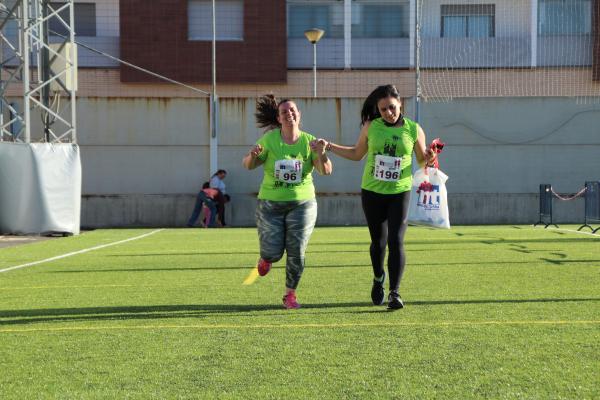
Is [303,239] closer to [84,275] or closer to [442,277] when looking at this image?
[442,277]

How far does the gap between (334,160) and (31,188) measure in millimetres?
10053

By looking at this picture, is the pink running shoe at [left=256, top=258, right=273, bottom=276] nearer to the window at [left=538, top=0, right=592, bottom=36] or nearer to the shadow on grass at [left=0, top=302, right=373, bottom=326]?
the shadow on grass at [left=0, top=302, right=373, bottom=326]

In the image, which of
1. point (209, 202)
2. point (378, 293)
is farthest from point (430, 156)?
point (209, 202)

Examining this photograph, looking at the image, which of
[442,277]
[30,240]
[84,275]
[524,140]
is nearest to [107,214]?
[30,240]

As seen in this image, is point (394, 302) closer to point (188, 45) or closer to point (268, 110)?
point (268, 110)

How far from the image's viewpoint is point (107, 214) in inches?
1041

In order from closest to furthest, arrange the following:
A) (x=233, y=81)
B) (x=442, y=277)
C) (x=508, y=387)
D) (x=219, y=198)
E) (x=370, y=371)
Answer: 1. (x=508, y=387)
2. (x=370, y=371)
3. (x=442, y=277)
4. (x=219, y=198)
5. (x=233, y=81)

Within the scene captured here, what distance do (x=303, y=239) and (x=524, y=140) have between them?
67.0 ft

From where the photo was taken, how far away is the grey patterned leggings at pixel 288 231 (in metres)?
7.54

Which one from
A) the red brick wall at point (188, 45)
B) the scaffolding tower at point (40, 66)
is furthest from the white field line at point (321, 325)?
the red brick wall at point (188, 45)

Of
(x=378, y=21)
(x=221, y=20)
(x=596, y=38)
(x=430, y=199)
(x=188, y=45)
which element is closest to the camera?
(x=430, y=199)

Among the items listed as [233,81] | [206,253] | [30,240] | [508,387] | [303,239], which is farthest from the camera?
[233,81]

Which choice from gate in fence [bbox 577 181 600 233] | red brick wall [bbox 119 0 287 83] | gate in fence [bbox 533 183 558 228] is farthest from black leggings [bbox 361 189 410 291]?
red brick wall [bbox 119 0 287 83]

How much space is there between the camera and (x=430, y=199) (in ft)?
34.4
